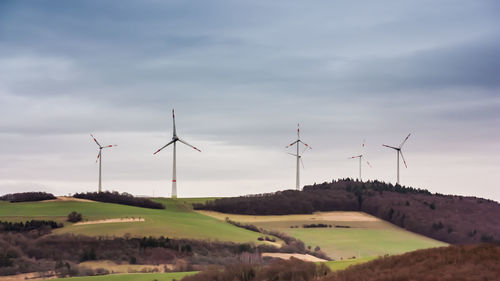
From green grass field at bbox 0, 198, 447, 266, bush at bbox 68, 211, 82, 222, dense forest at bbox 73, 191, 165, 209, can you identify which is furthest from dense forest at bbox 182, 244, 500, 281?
dense forest at bbox 73, 191, 165, 209

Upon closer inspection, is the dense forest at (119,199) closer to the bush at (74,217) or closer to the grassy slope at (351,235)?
the grassy slope at (351,235)

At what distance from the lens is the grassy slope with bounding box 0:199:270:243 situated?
74.3 m

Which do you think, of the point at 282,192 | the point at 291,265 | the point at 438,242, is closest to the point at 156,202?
the point at 282,192

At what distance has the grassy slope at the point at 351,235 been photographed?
8738cm

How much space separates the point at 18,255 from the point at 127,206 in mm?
46705

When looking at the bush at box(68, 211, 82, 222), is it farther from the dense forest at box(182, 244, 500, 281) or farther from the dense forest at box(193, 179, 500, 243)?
the dense forest at box(182, 244, 500, 281)

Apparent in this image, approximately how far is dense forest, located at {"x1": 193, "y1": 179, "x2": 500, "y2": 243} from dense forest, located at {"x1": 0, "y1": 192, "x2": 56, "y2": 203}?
26.8 m

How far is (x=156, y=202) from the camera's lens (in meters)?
115

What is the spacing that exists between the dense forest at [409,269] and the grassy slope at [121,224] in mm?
39661

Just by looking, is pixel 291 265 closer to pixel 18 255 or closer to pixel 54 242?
pixel 18 255

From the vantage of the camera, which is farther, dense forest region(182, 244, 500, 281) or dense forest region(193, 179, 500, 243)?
dense forest region(193, 179, 500, 243)

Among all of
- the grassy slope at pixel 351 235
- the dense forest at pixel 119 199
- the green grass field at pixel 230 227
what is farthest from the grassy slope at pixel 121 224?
the grassy slope at pixel 351 235

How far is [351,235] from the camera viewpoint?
3915 inches

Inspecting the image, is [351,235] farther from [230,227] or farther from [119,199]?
[119,199]
